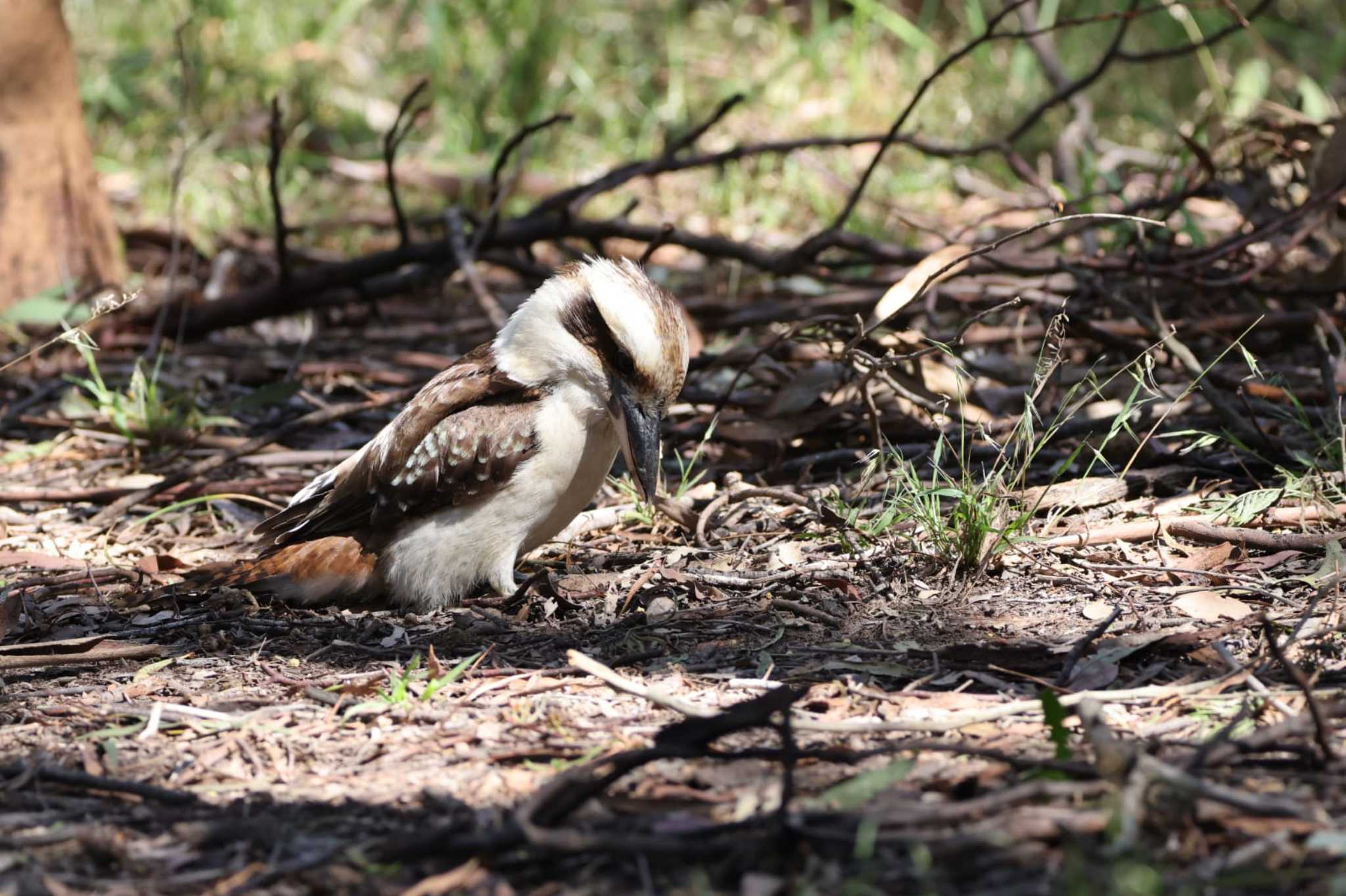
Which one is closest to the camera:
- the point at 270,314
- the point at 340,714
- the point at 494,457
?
the point at 340,714

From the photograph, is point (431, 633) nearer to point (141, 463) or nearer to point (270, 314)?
point (141, 463)

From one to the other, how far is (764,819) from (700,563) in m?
1.85

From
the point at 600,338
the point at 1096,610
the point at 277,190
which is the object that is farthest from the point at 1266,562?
the point at 277,190

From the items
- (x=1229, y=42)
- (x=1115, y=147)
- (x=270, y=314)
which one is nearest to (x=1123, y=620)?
(x=270, y=314)

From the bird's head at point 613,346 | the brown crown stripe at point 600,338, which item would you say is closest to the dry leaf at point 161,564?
the bird's head at point 613,346

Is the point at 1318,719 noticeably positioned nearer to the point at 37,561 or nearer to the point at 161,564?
the point at 161,564

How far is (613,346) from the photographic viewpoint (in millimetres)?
4012

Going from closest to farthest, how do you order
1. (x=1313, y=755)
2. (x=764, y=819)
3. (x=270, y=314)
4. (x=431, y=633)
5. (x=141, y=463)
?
(x=764, y=819), (x=1313, y=755), (x=431, y=633), (x=141, y=463), (x=270, y=314)

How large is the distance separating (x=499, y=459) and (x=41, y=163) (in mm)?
3419

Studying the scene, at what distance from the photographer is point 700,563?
4.14 metres

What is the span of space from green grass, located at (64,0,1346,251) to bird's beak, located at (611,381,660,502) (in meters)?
3.69

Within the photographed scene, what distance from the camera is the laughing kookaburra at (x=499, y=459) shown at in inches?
157

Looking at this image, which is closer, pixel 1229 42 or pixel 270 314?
pixel 270 314

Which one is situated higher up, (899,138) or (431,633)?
(899,138)
